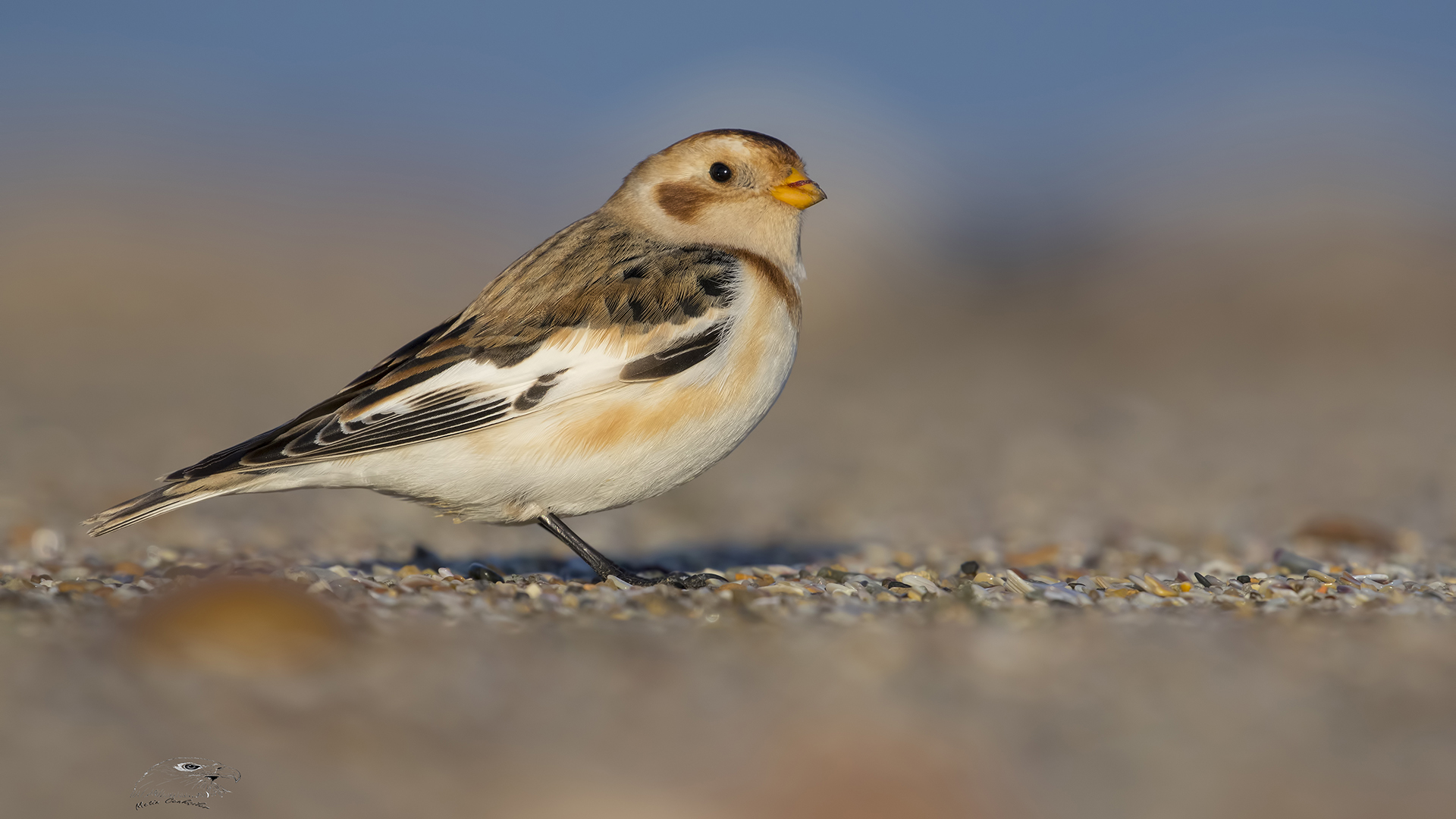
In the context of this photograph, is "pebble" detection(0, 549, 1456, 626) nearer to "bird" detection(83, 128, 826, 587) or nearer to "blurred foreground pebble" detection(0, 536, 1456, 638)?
"blurred foreground pebble" detection(0, 536, 1456, 638)

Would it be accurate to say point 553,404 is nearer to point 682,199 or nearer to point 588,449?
point 588,449

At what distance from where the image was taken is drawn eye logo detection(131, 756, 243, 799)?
3.27m

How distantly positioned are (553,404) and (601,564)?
87 cm

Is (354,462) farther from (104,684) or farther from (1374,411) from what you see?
(1374,411)

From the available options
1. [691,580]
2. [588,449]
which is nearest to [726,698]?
[588,449]

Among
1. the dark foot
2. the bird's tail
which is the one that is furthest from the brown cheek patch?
the bird's tail

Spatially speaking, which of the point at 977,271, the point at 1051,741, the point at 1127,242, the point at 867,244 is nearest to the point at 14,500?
the point at 1051,741

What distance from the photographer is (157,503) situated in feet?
16.5

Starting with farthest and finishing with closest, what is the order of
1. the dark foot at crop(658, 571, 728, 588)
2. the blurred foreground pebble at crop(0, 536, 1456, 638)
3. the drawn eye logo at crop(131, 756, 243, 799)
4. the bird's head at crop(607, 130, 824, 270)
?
1. the bird's head at crop(607, 130, 824, 270)
2. the dark foot at crop(658, 571, 728, 588)
3. the blurred foreground pebble at crop(0, 536, 1456, 638)
4. the drawn eye logo at crop(131, 756, 243, 799)

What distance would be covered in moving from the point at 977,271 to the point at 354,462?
27.5m

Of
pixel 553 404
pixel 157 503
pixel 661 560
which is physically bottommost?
pixel 661 560

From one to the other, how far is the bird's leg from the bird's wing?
66cm

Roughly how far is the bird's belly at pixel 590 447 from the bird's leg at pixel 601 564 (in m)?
0.37

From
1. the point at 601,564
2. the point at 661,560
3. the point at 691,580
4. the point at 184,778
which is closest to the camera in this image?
the point at 184,778
